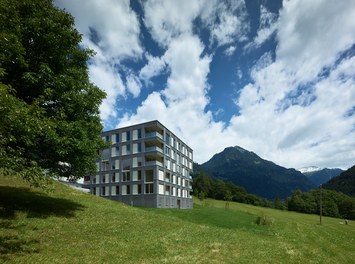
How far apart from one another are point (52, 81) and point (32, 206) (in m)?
10.2

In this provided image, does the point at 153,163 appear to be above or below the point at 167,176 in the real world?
above

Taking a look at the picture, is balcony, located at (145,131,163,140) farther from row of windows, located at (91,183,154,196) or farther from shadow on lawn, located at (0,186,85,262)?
shadow on lawn, located at (0,186,85,262)

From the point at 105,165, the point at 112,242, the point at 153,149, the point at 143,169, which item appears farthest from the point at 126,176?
the point at 112,242

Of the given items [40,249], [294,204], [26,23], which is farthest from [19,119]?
[294,204]

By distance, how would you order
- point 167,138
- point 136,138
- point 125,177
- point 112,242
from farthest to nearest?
1. point 167,138
2. point 125,177
3. point 136,138
4. point 112,242

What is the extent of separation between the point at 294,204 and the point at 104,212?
5861 inches

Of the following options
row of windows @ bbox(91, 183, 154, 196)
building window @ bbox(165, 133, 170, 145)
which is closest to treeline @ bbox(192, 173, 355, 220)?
building window @ bbox(165, 133, 170, 145)

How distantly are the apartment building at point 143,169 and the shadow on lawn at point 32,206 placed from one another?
40977 millimetres

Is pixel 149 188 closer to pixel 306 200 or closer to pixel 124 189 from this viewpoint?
pixel 124 189

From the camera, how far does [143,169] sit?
236 feet

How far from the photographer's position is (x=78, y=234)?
1772 cm

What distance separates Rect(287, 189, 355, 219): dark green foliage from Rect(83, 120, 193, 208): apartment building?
92480 millimetres

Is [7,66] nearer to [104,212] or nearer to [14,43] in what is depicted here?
Result: [14,43]

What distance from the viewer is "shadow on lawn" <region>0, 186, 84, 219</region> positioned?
65.3ft
